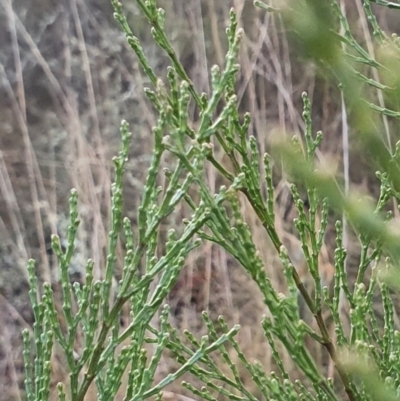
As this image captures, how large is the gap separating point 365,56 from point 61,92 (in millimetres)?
1462

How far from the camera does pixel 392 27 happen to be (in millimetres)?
1977

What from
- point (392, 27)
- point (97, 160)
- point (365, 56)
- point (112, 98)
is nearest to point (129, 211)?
point (97, 160)

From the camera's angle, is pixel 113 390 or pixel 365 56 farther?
pixel 365 56

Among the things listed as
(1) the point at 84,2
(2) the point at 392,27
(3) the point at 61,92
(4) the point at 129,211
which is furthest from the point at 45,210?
(2) the point at 392,27

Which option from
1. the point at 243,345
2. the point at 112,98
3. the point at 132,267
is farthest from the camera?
the point at 112,98

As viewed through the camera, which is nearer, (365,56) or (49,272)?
(365,56)

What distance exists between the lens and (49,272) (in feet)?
5.98

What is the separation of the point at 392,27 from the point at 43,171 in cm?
133

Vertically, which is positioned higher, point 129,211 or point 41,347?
point 41,347

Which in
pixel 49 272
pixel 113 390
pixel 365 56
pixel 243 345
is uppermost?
pixel 365 56

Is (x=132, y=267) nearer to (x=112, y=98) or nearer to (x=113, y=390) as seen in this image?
(x=113, y=390)

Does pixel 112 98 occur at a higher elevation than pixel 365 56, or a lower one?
lower

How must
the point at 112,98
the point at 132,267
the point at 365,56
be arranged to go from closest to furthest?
1. the point at 132,267
2. the point at 365,56
3. the point at 112,98

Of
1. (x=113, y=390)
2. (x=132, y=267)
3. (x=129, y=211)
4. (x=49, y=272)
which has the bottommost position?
(x=49, y=272)
